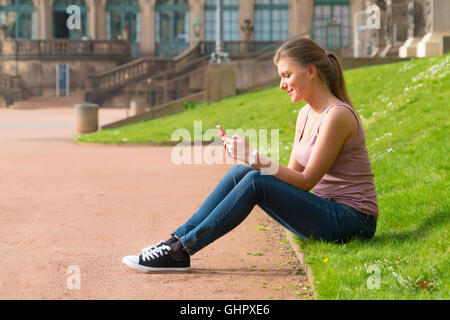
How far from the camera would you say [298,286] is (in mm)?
4789

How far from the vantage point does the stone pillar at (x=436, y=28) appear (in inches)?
838

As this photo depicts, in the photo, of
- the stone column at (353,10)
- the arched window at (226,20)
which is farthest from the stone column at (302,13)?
the arched window at (226,20)

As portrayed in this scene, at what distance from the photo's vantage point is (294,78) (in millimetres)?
4871

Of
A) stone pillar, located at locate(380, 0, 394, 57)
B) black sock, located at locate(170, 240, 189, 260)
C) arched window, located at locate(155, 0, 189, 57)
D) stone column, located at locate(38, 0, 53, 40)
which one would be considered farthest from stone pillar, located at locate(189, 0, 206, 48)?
black sock, located at locate(170, 240, 189, 260)

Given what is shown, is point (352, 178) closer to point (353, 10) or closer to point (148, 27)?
point (353, 10)

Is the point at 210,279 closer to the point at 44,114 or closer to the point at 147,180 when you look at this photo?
the point at 147,180

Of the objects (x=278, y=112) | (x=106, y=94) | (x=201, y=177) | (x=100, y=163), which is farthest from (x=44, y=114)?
(x=201, y=177)

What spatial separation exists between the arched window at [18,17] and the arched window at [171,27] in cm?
773

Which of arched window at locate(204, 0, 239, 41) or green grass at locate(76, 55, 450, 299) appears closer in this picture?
green grass at locate(76, 55, 450, 299)

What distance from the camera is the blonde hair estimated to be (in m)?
4.81

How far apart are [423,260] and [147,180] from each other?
623cm

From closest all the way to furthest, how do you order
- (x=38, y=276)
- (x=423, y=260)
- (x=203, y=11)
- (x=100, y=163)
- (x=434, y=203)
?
(x=423, y=260), (x=38, y=276), (x=434, y=203), (x=100, y=163), (x=203, y=11)

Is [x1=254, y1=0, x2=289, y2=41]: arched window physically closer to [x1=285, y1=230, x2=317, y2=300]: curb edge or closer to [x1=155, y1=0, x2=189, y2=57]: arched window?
[x1=155, y1=0, x2=189, y2=57]: arched window

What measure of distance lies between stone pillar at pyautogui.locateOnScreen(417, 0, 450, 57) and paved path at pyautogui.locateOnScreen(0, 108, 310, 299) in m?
11.2
